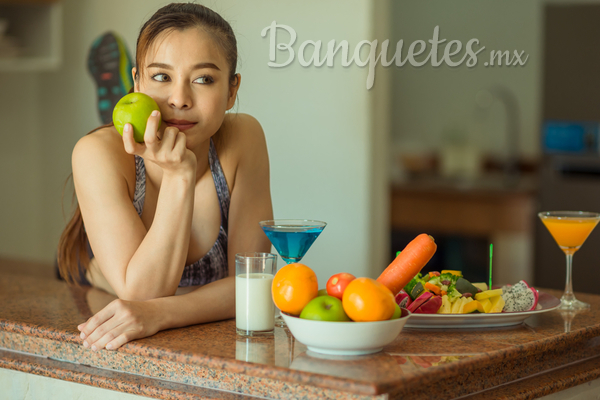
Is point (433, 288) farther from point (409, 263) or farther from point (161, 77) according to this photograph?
point (161, 77)

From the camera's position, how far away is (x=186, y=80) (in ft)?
4.34

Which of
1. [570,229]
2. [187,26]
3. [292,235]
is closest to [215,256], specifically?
[292,235]

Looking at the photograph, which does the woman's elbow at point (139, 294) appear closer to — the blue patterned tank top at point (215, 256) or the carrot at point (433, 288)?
the blue patterned tank top at point (215, 256)

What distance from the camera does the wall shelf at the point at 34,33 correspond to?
301cm

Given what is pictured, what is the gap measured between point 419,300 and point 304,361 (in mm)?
289

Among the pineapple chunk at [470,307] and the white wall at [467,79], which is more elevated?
the white wall at [467,79]

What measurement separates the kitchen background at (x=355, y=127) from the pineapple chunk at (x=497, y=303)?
965 mm

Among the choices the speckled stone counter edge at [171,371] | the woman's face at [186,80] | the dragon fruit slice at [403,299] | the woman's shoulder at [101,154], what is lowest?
the speckled stone counter edge at [171,371]

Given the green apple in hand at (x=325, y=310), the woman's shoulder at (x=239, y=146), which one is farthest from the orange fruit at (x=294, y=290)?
the woman's shoulder at (x=239, y=146)

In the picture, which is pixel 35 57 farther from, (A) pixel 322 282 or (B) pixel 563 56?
(B) pixel 563 56

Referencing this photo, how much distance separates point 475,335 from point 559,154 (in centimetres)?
283

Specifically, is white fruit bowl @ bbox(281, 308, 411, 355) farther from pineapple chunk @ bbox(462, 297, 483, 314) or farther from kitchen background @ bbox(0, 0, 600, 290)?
kitchen background @ bbox(0, 0, 600, 290)

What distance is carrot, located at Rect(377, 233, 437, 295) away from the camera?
1.14 meters

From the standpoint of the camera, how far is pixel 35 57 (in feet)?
10.1
